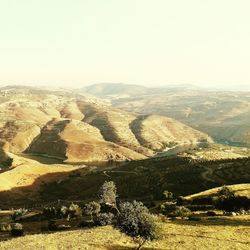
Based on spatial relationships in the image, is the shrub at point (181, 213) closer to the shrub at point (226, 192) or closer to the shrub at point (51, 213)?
A: the shrub at point (226, 192)

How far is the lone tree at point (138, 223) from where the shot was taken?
43156 mm

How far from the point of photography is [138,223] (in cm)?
4359

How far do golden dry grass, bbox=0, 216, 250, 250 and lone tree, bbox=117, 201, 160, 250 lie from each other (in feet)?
6.26

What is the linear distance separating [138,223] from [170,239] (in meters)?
6.87

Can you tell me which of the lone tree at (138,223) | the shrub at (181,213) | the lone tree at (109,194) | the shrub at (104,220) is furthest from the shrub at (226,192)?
the lone tree at (138,223)

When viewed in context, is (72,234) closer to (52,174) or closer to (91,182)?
(91,182)

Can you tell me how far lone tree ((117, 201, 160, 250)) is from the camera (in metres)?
43.2

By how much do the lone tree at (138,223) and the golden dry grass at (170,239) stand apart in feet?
6.26

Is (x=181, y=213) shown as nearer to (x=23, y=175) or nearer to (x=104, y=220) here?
(x=104, y=220)

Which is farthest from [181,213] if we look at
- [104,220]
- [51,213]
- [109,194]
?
[51,213]

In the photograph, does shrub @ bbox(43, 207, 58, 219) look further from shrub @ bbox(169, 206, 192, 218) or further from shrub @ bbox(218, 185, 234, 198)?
shrub @ bbox(218, 185, 234, 198)

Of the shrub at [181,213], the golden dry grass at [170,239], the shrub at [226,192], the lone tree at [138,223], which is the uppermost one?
the lone tree at [138,223]

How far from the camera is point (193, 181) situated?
134 m

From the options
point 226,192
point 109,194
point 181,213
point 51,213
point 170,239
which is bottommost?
point 51,213
